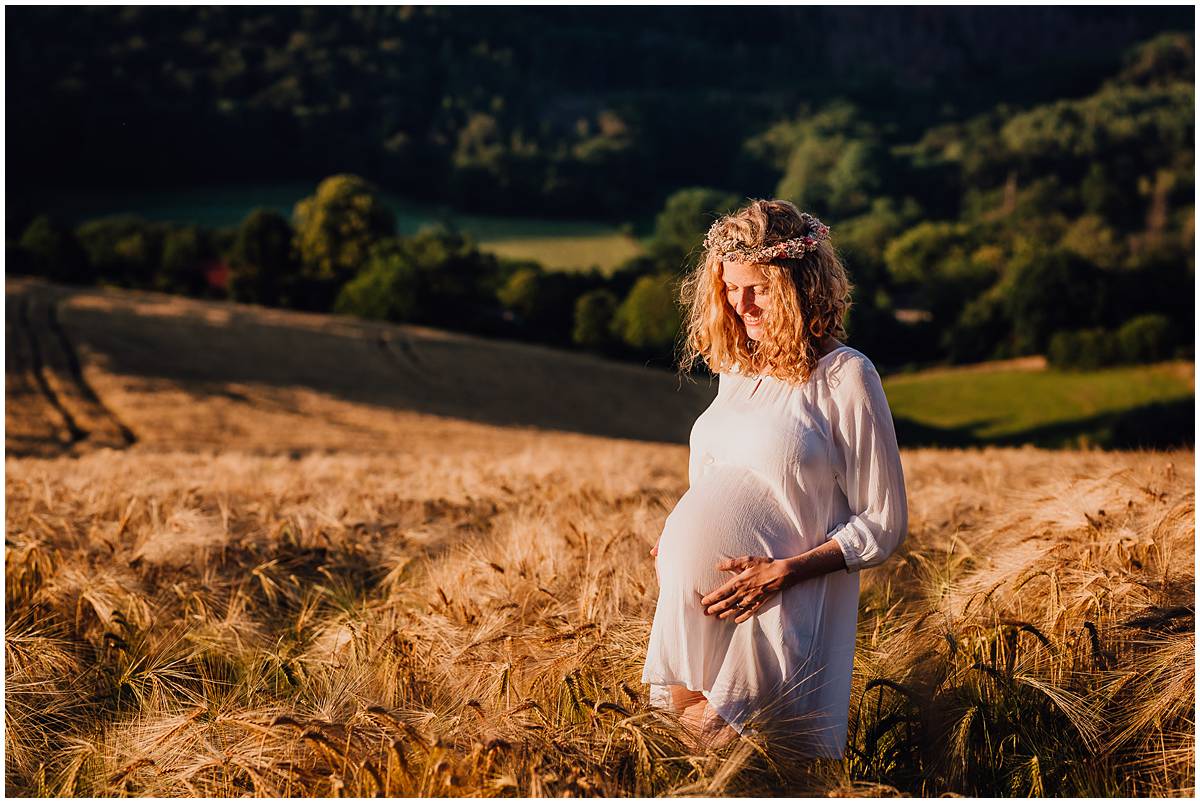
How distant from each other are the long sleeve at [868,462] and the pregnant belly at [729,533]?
225mm

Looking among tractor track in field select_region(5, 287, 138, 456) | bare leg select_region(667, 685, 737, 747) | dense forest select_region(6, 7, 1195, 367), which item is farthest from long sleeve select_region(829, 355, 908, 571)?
dense forest select_region(6, 7, 1195, 367)

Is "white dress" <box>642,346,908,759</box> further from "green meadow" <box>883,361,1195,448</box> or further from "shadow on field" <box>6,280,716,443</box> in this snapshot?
"green meadow" <box>883,361,1195,448</box>

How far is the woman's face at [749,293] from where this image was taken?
3.72m

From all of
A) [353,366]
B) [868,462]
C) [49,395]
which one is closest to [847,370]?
[868,462]

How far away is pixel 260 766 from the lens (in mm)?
3301

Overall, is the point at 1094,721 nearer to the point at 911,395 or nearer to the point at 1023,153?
the point at 911,395

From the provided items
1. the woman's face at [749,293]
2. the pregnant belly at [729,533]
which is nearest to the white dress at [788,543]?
the pregnant belly at [729,533]

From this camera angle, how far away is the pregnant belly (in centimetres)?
367

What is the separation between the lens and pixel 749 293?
3.80 meters

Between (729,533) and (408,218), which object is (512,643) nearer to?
(729,533)

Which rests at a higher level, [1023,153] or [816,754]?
[1023,153]

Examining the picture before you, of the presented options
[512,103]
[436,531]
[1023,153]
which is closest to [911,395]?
[436,531]

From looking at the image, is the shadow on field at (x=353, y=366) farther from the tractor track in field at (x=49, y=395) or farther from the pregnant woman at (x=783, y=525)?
the pregnant woman at (x=783, y=525)

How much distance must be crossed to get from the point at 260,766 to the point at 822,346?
2.42 meters
